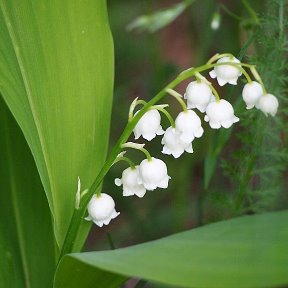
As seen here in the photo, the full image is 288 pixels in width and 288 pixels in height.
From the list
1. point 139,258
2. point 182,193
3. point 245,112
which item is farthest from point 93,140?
point 182,193

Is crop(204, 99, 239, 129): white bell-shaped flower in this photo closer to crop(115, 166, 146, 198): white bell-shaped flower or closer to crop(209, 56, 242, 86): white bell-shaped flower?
crop(209, 56, 242, 86): white bell-shaped flower

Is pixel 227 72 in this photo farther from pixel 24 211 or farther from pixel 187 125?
pixel 24 211

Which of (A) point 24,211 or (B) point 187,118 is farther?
(A) point 24,211

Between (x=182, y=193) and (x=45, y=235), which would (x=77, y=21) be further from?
(x=182, y=193)

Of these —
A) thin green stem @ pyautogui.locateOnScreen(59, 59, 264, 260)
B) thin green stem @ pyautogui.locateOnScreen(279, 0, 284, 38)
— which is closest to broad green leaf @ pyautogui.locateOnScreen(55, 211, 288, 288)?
thin green stem @ pyautogui.locateOnScreen(59, 59, 264, 260)

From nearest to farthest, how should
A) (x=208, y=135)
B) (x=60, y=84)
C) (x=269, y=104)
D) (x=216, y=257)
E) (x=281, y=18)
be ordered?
(x=216, y=257) < (x=269, y=104) < (x=60, y=84) < (x=281, y=18) < (x=208, y=135)

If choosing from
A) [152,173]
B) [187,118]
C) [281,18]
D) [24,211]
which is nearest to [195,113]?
[187,118]
